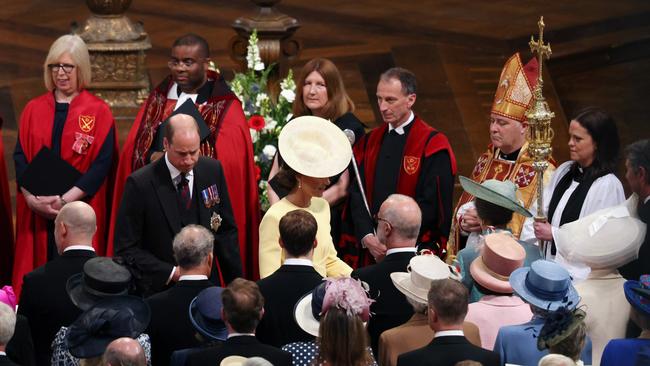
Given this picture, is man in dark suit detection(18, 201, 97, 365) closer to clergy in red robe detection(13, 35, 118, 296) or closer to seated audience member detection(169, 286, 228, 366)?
seated audience member detection(169, 286, 228, 366)

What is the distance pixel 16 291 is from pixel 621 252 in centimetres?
422

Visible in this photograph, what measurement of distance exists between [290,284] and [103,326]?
113 cm

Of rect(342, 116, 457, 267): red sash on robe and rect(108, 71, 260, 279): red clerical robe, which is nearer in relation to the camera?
rect(342, 116, 457, 267): red sash on robe

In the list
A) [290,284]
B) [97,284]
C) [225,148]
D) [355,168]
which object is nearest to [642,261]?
[290,284]

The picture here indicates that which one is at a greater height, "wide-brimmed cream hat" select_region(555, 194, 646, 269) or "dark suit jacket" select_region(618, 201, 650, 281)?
"wide-brimmed cream hat" select_region(555, 194, 646, 269)

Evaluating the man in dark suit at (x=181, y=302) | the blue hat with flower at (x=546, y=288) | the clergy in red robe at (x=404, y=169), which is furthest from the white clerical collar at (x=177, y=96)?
the blue hat with flower at (x=546, y=288)

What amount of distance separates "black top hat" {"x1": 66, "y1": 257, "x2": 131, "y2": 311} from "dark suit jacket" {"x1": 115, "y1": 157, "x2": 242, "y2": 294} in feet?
4.12

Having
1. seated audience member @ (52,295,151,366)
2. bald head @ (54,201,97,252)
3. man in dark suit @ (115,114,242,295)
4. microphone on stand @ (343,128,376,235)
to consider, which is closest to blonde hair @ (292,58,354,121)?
microphone on stand @ (343,128,376,235)

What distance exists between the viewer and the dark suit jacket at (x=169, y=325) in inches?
285

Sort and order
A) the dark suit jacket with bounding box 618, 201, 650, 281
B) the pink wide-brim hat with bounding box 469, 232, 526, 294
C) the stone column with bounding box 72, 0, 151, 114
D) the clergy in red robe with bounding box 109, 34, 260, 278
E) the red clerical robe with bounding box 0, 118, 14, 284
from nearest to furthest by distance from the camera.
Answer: the pink wide-brim hat with bounding box 469, 232, 526, 294 → the dark suit jacket with bounding box 618, 201, 650, 281 → the clergy in red robe with bounding box 109, 34, 260, 278 → the red clerical robe with bounding box 0, 118, 14, 284 → the stone column with bounding box 72, 0, 151, 114

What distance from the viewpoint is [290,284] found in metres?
7.38

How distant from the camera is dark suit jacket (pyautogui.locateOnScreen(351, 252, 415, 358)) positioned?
7535 millimetres

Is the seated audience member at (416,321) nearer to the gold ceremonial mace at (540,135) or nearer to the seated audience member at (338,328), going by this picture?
the seated audience member at (338,328)

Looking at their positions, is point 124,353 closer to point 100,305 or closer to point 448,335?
point 100,305
